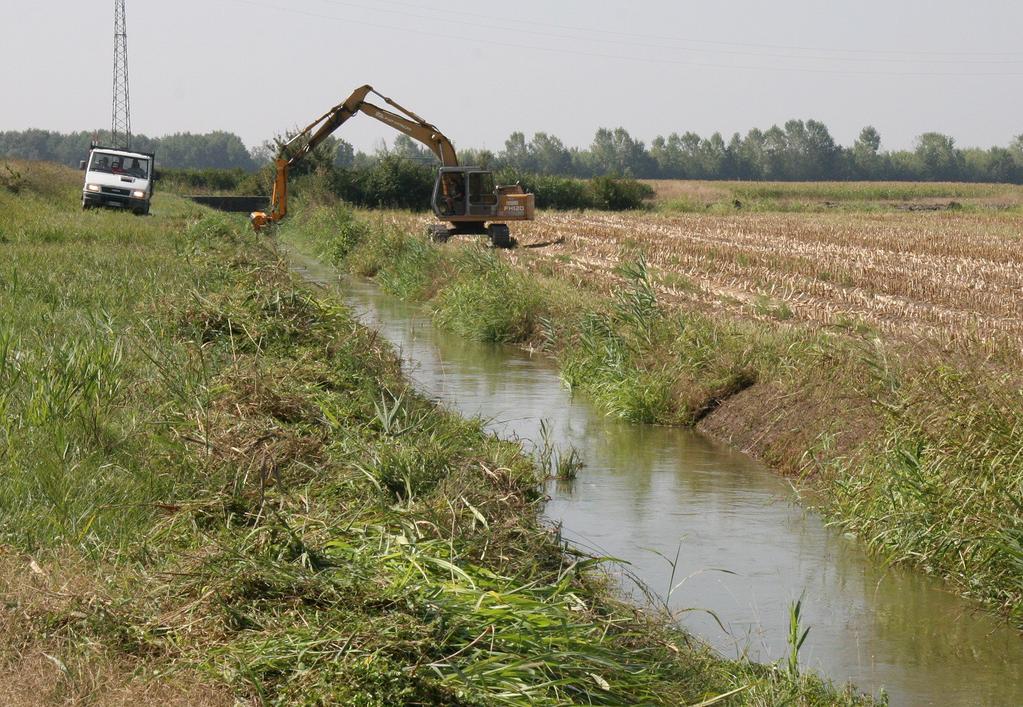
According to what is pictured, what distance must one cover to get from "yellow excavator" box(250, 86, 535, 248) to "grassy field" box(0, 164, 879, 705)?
19.7 m

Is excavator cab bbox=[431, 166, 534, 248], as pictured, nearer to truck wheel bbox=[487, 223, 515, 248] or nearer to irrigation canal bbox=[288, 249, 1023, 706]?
truck wheel bbox=[487, 223, 515, 248]

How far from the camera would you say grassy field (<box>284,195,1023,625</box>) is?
8000mm

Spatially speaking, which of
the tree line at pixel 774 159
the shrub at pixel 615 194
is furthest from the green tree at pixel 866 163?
the shrub at pixel 615 194

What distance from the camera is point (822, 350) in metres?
11.8

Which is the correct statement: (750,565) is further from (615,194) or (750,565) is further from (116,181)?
(615,194)

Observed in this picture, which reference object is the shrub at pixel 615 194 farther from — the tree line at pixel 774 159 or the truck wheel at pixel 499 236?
the tree line at pixel 774 159

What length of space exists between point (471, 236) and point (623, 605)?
27470mm

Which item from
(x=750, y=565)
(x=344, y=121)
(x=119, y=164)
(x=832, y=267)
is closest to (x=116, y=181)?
(x=119, y=164)

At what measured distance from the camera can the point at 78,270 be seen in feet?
54.8

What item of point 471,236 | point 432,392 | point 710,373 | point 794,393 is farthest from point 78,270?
point 471,236

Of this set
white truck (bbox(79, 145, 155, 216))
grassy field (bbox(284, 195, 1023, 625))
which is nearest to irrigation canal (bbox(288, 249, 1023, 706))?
grassy field (bbox(284, 195, 1023, 625))

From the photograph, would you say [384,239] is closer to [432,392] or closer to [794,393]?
[432,392]

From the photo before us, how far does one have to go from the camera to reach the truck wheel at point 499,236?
3039cm

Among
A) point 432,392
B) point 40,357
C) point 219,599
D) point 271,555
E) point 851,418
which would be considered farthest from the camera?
point 432,392
